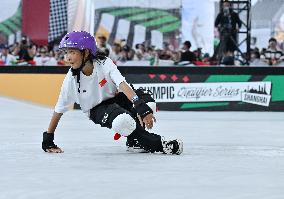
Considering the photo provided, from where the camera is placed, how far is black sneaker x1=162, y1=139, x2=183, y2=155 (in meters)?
6.36

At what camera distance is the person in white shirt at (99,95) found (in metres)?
6.18

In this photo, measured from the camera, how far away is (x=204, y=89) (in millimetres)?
14250

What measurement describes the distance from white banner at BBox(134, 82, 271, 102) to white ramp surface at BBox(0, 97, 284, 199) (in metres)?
3.72

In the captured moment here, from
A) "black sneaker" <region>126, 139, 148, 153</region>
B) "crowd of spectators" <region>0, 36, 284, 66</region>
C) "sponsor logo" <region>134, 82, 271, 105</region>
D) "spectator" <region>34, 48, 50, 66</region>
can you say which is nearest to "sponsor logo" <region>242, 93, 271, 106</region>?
"sponsor logo" <region>134, 82, 271, 105</region>

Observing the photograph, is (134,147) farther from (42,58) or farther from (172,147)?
(42,58)

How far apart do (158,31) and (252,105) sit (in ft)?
23.7

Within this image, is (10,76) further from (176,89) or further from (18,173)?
(18,173)

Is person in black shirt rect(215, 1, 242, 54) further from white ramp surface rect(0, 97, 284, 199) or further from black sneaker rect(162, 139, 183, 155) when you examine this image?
black sneaker rect(162, 139, 183, 155)

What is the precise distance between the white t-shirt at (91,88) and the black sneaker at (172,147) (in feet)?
2.10

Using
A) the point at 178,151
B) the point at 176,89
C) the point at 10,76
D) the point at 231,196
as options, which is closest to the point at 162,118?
the point at 176,89

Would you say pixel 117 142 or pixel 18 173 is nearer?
pixel 18 173

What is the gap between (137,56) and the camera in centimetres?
1772

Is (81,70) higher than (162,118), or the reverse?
(81,70)

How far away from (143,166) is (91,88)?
1.14m
